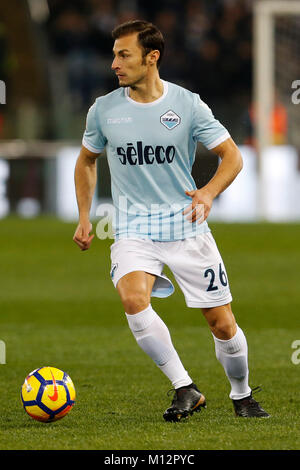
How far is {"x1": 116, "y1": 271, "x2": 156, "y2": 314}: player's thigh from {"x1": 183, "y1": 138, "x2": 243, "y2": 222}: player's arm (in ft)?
1.37

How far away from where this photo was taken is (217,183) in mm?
5113

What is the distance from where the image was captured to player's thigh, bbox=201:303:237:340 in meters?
5.30

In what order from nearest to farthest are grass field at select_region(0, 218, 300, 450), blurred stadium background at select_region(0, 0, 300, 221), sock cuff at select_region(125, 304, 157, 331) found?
grass field at select_region(0, 218, 300, 450)
sock cuff at select_region(125, 304, 157, 331)
blurred stadium background at select_region(0, 0, 300, 221)

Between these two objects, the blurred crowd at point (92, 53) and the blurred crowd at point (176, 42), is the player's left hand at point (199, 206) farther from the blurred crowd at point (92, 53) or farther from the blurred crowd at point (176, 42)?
the blurred crowd at point (176, 42)

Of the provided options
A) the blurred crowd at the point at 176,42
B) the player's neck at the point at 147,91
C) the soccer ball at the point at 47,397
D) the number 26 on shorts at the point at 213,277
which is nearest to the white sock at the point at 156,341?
the number 26 on shorts at the point at 213,277

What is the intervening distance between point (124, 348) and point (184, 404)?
2801 millimetres

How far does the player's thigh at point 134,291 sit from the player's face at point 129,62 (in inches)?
36.8

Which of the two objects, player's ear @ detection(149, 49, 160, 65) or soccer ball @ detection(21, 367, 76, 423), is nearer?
soccer ball @ detection(21, 367, 76, 423)

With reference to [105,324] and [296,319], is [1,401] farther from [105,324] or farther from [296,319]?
[296,319]

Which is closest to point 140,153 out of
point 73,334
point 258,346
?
point 258,346

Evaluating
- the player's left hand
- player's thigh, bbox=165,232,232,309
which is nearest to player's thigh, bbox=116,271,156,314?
player's thigh, bbox=165,232,232,309

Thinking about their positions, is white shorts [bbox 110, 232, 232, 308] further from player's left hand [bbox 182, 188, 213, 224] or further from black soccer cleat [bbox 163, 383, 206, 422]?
black soccer cleat [bbox 163, 383, 206, 422]

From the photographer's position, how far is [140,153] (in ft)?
17.3

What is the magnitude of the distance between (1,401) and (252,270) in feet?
23.9
